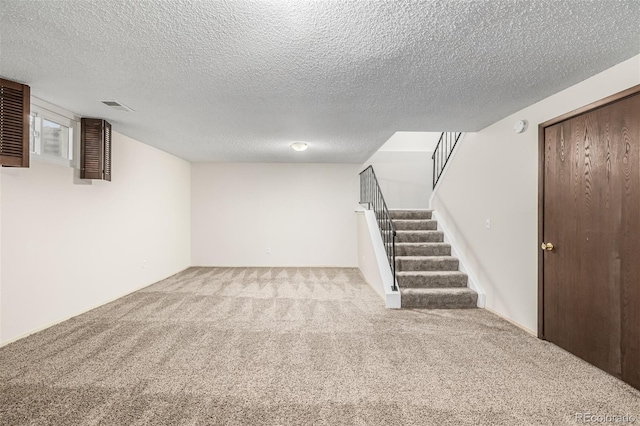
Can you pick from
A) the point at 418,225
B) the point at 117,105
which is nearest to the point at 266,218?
the point at 418,225

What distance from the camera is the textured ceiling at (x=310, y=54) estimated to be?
1850mm

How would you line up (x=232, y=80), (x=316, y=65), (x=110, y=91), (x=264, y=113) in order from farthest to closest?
(x=264, y=113)
(x=110, y=91)
(x=232, y=80)
(x=316, y=65)

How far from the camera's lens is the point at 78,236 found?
4004mm

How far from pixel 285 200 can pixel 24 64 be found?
5.32m

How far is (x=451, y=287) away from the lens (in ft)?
15.2

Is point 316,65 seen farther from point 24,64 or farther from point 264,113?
point 24,64

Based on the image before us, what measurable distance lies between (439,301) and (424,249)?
1.04 m

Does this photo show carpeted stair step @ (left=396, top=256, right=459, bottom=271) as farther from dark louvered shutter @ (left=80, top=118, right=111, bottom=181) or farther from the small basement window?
the small basement window

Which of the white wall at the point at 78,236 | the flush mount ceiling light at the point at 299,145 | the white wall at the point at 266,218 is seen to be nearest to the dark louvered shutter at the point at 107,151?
the white wall at the point at 78,236

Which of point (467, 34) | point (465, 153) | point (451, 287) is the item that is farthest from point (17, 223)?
point (465, 153)

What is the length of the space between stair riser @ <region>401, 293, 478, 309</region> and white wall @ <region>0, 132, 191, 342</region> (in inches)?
160

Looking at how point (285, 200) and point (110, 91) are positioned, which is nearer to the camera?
point (110, 91)

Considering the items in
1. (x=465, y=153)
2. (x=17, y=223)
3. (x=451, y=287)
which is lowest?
(x=451, y=287)

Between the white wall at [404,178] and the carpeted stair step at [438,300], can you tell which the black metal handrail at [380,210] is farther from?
the white wall at [404,178]
